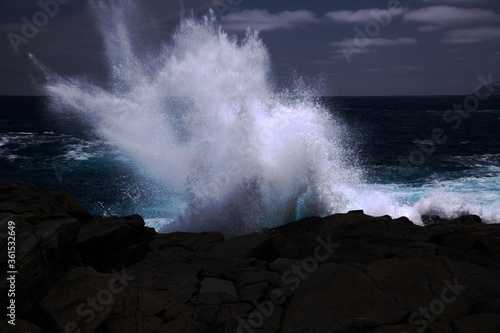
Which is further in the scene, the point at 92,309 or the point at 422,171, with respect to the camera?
the point at 422,171

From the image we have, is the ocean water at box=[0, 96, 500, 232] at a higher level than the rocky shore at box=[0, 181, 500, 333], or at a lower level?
lower

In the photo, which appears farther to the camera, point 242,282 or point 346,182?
point 346,182

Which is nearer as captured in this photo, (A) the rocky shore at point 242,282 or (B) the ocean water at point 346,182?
(A) the rocky shore at point 242,282

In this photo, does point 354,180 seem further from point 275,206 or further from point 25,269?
point 25,269

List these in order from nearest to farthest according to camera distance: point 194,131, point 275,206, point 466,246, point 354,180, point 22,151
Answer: point 466,246
point 275,206
point 194,131
point 354,180
point 22,151

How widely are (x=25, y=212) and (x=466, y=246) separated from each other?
8048 mm

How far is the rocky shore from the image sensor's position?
13.2 ft

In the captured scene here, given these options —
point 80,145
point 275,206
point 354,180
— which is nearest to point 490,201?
point 354,180

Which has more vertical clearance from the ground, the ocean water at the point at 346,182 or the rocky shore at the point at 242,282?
the rocky shore at the point at 242,282

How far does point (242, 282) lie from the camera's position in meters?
5.44

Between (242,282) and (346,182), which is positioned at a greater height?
(242,282)

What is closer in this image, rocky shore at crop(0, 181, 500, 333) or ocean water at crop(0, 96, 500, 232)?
rocky shore at crop(0, 181, 500, 333)

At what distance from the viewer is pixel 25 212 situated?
6.30 m

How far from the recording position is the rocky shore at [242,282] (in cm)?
402
